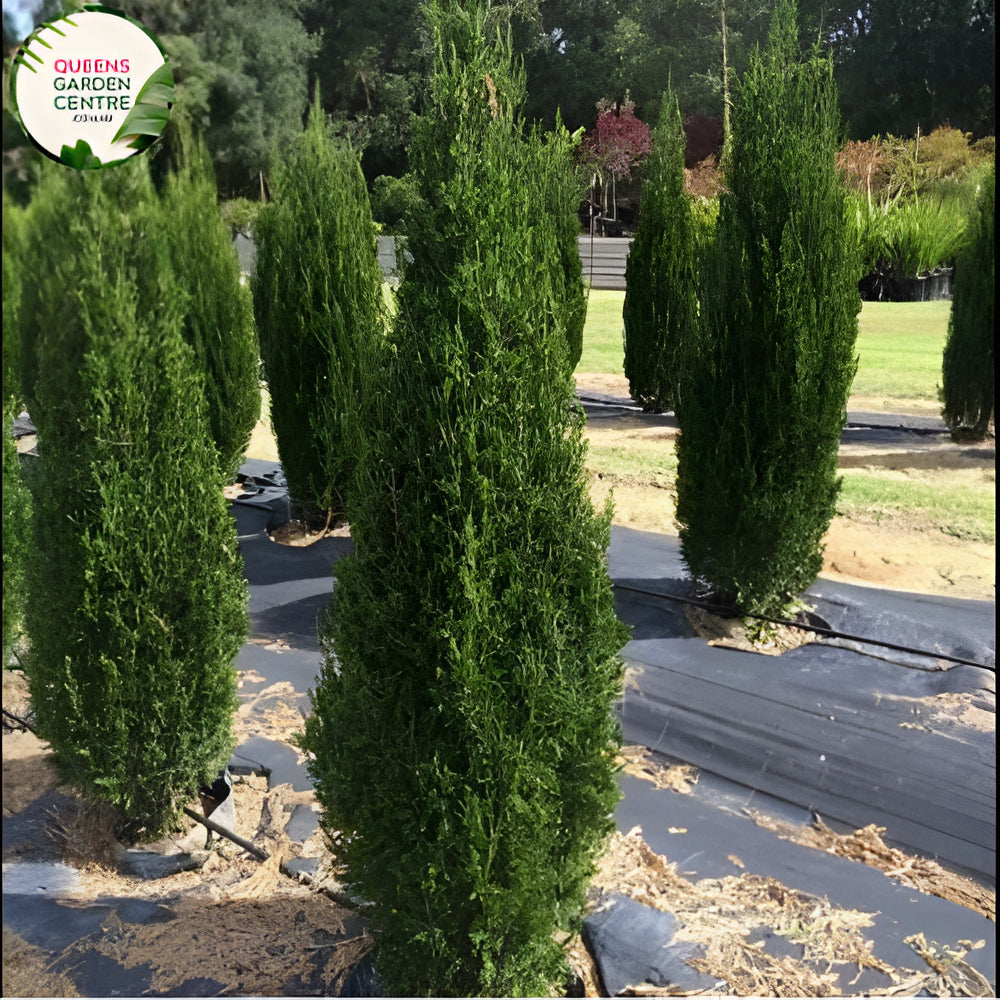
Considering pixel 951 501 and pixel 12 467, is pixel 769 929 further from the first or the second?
pixel 12 467

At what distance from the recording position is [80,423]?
2248mm

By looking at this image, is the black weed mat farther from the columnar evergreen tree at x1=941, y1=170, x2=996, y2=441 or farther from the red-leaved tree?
the red-leaved tree

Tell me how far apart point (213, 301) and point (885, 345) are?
2484 millimetres

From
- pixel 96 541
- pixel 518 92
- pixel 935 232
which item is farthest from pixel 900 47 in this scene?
pixel 96 541

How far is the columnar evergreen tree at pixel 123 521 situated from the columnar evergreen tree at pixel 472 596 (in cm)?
57

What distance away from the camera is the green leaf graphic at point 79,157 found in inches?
80.5

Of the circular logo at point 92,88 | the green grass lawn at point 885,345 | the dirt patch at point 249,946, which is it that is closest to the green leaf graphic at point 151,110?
the circular logo at point 92,88

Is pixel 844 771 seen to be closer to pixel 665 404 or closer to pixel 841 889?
pixel 841 889

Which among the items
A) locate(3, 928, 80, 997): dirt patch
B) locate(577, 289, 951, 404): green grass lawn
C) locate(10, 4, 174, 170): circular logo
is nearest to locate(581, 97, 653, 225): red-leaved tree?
locate(577, 289, 951, 404): green grass lawn

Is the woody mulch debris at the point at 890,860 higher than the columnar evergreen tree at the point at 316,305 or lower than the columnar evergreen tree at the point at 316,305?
lower

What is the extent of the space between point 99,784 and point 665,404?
8.98 ft

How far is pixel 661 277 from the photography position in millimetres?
3754

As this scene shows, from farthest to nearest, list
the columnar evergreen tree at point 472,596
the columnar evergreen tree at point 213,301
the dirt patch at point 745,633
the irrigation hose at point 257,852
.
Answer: the dirt patch at point 745,633, the irrigation hose at point 257,852, the columnar evergreen tree at point 213,301, the columnar evergreen tree at point 472,596

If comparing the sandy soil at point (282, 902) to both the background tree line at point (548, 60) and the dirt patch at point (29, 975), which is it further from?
the background tree line at point (548, 60)
